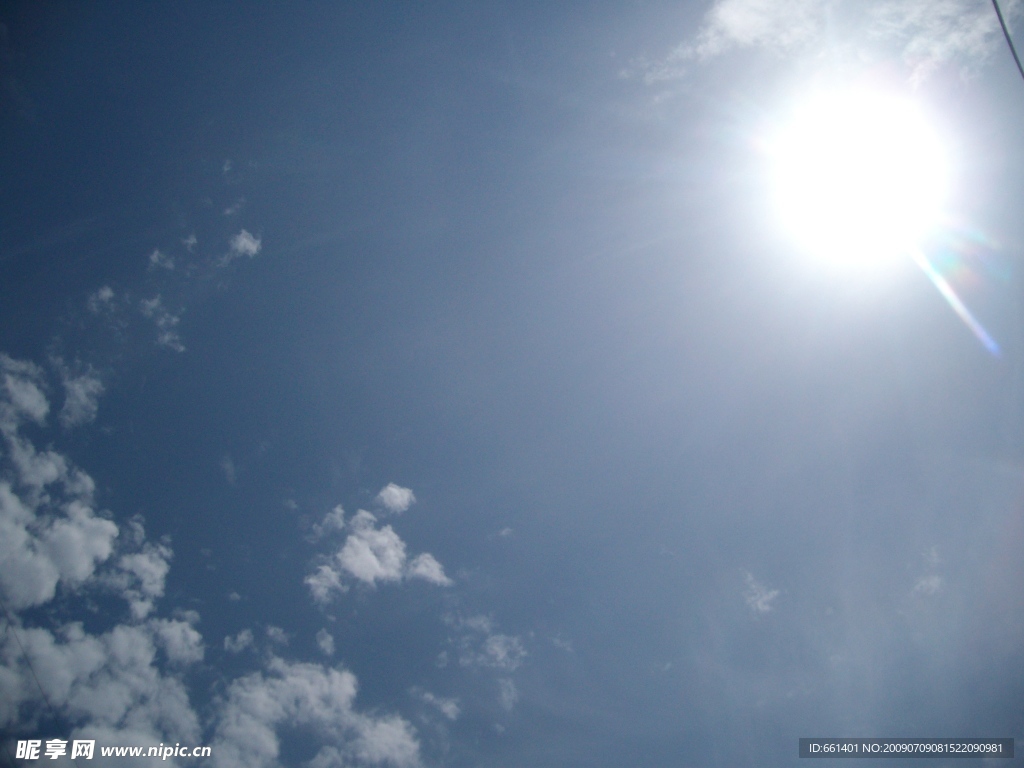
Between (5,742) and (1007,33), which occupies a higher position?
(1007,33)

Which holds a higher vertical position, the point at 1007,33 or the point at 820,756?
the point at 1007,33

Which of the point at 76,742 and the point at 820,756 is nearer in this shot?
the point at 76,742

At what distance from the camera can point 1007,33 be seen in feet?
31.8

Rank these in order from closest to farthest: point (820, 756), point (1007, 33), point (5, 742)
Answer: point (1007, 33) → point (5, 742) → point (820, 756)

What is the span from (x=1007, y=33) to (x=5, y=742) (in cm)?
4419

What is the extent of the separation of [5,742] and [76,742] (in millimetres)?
2801

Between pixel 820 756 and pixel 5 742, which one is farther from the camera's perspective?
pixel 820 756

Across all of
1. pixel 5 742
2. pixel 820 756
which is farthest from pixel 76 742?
pixel 820 756

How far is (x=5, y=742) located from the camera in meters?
23.7

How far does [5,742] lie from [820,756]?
1763 inches

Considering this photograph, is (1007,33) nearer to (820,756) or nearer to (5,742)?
(820,756)

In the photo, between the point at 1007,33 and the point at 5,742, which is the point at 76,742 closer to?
the point at 5,742

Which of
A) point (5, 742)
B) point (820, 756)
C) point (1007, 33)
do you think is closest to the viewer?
point (1007, 33)

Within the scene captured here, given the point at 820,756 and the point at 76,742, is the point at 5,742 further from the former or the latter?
the point at 820,756
